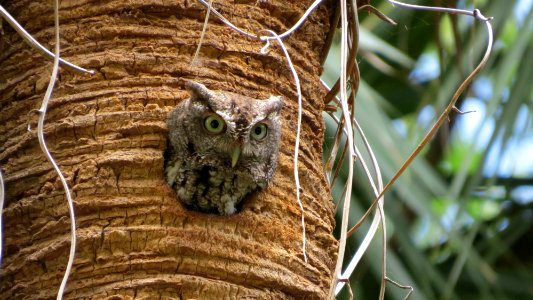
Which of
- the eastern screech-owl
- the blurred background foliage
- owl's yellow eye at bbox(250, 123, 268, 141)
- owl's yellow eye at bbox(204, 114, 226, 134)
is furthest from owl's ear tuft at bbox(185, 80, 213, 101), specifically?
the blurred background foliage

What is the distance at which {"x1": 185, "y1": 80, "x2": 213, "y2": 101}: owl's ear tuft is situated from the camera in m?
2.53

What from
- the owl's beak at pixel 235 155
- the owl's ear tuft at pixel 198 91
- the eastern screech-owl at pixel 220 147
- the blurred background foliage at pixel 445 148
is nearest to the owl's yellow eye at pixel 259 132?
the eastern screech-owl at pixel 220 147

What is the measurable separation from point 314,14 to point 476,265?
1.37 m

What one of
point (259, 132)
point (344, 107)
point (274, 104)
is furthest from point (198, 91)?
point (344, 107)

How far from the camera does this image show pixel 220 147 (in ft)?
9.00

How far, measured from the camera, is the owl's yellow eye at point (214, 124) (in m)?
2.74

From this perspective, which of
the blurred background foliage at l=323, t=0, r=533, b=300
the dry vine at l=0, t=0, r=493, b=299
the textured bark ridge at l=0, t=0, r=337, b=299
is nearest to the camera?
the dry vine at l=0, t=0, r=493, b=299

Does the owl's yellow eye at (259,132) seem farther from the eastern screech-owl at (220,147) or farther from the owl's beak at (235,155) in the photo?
the owl's beak at (235,155)

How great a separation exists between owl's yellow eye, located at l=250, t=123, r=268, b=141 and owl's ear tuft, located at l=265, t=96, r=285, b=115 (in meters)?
0.14

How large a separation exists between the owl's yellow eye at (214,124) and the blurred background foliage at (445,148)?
903mm

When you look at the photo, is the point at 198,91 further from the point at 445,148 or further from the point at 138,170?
the point at 445,148

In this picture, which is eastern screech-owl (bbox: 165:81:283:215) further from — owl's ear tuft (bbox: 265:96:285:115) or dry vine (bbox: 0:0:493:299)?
dry vine (bbox: 0:0:493:299)

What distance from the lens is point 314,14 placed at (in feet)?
9.68

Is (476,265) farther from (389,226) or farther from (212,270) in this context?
(212,270)
